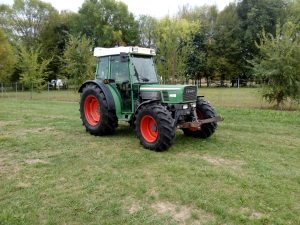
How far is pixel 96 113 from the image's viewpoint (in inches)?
346

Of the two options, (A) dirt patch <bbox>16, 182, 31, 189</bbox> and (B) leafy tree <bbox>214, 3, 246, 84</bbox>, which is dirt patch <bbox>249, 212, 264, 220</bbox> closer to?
(A) dirt patch <bbox>16, 182, 31, 189</bbox>

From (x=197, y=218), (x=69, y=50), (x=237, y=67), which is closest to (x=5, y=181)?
(x=197, y=218)

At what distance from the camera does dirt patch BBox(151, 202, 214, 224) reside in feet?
12.6

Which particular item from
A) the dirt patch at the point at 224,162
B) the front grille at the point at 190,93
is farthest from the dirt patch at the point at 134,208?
the front grille at the point at 190,93

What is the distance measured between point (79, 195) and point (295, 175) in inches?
131

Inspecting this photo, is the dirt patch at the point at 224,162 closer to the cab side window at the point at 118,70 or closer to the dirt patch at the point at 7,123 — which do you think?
the cab side window at the point at 118,70

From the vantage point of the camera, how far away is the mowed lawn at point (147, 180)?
3973 mm

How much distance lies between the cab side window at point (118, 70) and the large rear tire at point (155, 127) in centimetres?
127

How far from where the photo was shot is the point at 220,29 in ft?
132

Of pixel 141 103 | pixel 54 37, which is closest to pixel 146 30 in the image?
pixel 54 37

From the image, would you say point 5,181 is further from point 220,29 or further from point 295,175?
point 220,29

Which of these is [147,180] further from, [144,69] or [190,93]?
[144,69]

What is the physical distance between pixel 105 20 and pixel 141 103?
39788 mm

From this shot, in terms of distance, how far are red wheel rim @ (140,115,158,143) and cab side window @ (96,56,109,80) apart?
6.59 ft
